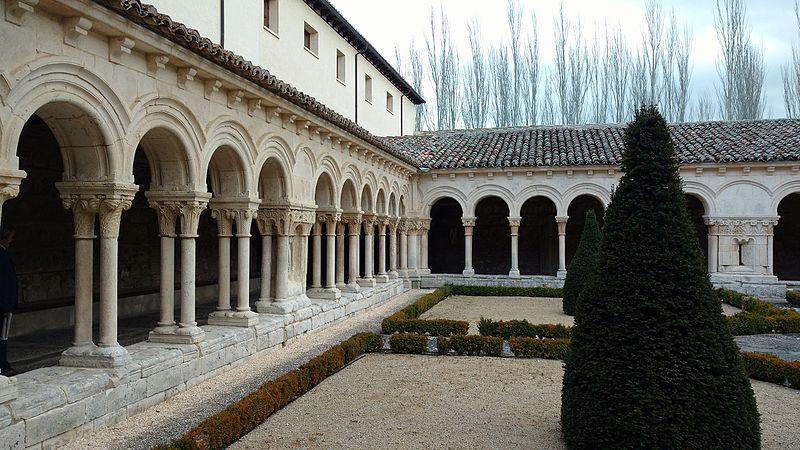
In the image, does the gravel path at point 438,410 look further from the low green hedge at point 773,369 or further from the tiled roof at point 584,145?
the tiled roof at point 584,145

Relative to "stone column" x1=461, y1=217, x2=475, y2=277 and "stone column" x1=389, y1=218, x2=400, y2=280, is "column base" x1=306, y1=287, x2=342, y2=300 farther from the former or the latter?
"stone column" x1=461, y1=217, x2=475, y2=277

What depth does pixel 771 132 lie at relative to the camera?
21891 mm

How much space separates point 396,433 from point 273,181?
6.34 meters

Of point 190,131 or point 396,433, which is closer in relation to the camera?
point 396,433

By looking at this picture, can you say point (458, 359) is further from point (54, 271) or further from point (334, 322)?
point (54, 271)

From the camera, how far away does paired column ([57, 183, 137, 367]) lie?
665cm

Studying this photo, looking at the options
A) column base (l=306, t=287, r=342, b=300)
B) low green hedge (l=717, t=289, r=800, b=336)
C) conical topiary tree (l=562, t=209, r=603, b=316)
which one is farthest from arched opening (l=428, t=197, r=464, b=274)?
low green hedge (l=717, t=289, r=800, b=336)

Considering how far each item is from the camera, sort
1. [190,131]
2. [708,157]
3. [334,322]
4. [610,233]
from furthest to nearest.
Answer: [708,157] < [334,322] < [190,131] < [610,233]

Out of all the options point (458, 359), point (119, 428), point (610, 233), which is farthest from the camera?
point (458, 359)

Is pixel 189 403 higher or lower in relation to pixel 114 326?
lower

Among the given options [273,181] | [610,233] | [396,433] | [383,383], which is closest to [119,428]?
[396,433]

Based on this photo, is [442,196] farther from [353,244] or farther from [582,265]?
[582,265]

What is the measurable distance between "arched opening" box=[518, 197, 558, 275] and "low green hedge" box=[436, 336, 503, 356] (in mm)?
15472

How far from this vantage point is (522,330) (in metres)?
11.5
